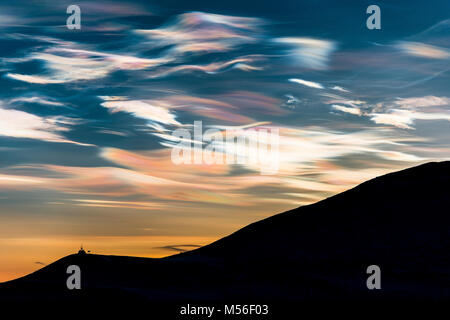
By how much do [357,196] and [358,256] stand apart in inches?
1586

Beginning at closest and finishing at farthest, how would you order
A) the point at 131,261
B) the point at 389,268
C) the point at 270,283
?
the point at 270,283 < the point at 131,261 < the point at 389,268

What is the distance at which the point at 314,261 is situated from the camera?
116 metres

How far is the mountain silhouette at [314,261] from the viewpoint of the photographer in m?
86.2

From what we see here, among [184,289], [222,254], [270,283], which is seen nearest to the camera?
[184,289]

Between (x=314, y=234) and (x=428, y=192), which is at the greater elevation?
(x=428, y=192)

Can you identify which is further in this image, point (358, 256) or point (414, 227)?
point (414, 227)

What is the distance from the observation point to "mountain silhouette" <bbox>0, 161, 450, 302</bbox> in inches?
3396

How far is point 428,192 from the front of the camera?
150875 millimetres

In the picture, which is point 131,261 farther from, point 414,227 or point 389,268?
point 414,227

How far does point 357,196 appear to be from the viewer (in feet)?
517
